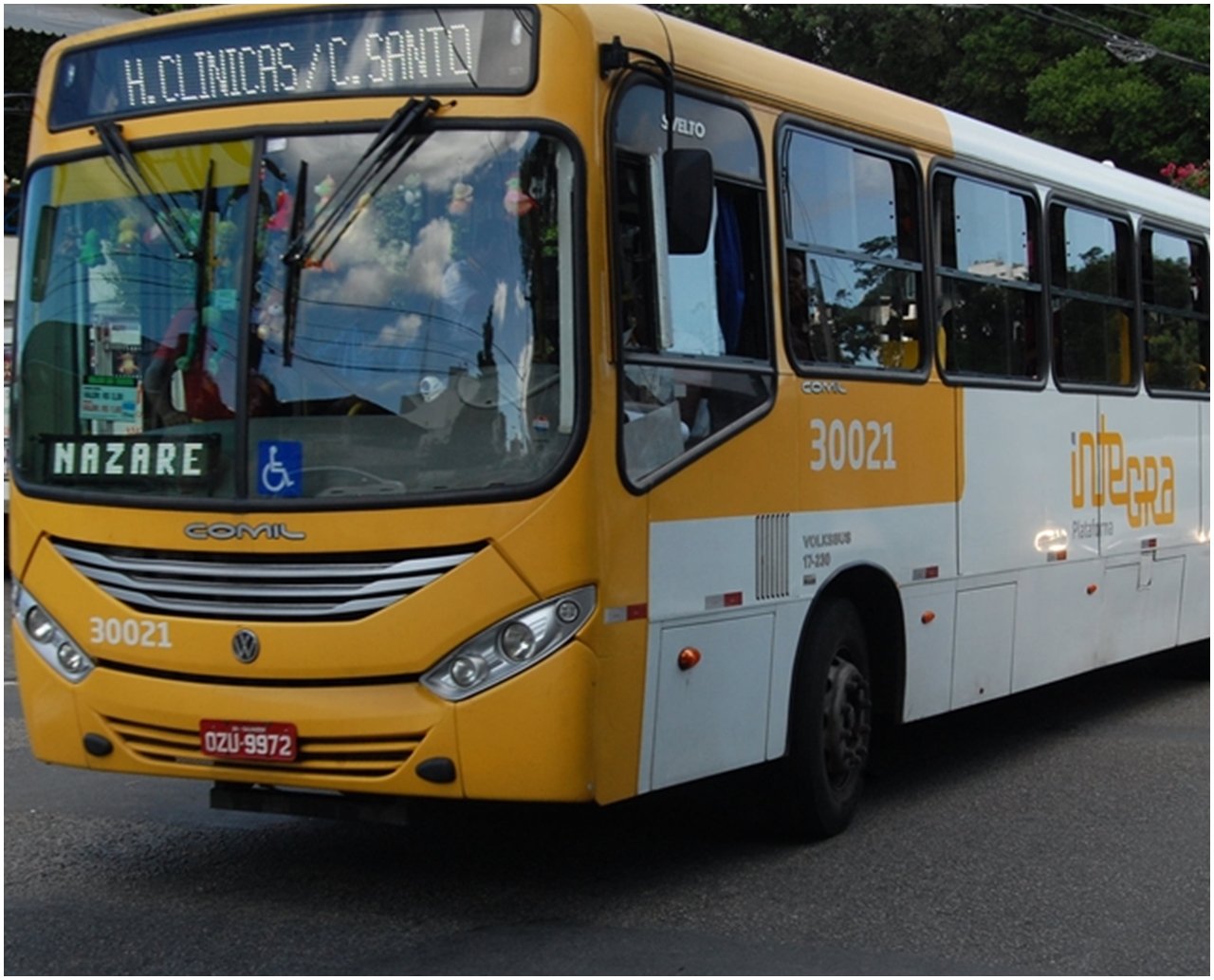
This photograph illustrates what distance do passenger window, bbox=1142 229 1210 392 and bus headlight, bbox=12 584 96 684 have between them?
733 cm

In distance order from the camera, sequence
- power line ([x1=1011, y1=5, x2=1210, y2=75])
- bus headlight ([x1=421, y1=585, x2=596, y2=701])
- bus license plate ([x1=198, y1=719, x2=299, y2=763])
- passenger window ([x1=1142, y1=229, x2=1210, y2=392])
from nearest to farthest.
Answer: bus headlight ([x1=421, y1=585, x2=596, y2=701])
bus license plate ([x1=198, y1=719, x2=299, y2=763])
passenger window ([x1=1142, y1=229, x2=1210, y2=392])
power line ([x1=1011, y1=5, x2=1210, y2=75])

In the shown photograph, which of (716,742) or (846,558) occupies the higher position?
(846,558)

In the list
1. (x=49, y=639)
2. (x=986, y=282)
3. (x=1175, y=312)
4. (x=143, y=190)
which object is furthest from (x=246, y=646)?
(x=1175, y=312)

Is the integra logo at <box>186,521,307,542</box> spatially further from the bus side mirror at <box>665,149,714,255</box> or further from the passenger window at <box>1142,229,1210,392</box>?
the passenger window at <box>1142,229,1210,392</box>

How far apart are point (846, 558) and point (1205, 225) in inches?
236

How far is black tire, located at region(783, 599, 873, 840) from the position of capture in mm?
8109

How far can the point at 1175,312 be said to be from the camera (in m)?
12.7

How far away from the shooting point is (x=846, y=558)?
27.7ft

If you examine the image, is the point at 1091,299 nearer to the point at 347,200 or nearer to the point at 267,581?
the point at 347,200

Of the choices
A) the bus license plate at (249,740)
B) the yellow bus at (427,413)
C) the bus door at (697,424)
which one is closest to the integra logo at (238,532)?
the yellow bus at (427,413)

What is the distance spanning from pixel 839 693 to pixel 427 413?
8.54 feet

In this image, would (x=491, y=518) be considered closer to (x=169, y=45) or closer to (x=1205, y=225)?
(x=169, y=45)

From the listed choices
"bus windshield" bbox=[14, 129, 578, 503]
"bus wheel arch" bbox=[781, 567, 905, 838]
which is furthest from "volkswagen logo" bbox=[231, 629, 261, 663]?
"bus wheel arch" bbox=[781, 567, 905, 838]

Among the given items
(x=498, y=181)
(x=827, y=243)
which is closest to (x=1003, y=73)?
(x=827, y=243)
